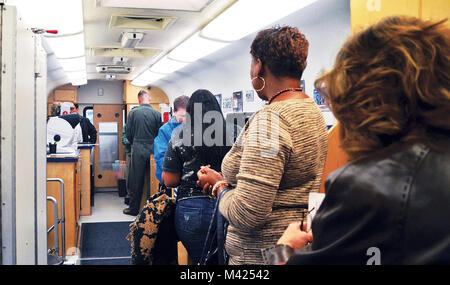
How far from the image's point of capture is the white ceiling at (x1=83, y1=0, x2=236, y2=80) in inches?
193

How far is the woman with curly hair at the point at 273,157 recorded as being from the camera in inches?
53.6

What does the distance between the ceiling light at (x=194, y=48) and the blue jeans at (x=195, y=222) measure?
3197 millimetres

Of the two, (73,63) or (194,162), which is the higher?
(73,63)

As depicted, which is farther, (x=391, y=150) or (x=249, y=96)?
(x=249, y=96)

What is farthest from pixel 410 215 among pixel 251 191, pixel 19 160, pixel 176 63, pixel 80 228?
pixel 176 63

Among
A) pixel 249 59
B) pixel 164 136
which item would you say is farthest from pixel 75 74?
pixel 164 136

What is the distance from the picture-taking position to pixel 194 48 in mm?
6090

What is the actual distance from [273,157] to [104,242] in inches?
188

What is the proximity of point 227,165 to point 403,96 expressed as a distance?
816 millimetres

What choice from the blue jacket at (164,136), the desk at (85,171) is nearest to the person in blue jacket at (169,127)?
the blue jacket at (164,136)

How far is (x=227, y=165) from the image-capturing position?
60.6 inches

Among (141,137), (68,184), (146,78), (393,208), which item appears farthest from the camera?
(146,78)

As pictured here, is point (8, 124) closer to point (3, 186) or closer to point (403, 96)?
point (3, 186)

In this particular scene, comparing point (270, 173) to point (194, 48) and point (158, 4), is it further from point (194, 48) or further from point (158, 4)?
point (194, 48)
